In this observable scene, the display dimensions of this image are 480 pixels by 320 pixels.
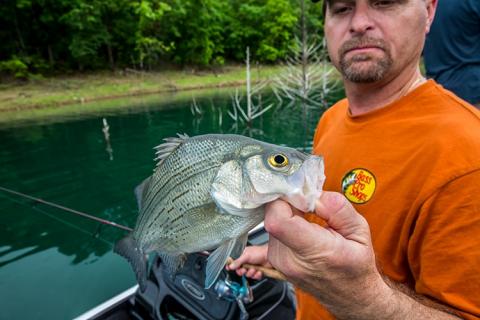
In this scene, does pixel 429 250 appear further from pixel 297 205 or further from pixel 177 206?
pixel 177 206

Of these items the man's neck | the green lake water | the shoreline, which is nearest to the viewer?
the man's neck

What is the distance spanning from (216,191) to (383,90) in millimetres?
1149

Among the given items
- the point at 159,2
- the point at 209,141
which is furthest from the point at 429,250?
the point at 159,2

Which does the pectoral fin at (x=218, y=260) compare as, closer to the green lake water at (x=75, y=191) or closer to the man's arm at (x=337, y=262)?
the man's arm at (x=337, y=262)

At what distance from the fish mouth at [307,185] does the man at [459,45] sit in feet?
9.48

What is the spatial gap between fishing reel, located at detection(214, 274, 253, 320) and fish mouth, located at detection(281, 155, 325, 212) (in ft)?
5.71

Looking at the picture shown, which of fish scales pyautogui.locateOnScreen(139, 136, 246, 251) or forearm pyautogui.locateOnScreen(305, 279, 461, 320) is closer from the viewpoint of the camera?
forearm pyautogui.locateOnScreen(305, 279, 461, 320)

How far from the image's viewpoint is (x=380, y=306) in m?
1.32

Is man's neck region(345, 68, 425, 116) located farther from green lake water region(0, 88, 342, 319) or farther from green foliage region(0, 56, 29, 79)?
green foliage region(0, 56, 29, 79)

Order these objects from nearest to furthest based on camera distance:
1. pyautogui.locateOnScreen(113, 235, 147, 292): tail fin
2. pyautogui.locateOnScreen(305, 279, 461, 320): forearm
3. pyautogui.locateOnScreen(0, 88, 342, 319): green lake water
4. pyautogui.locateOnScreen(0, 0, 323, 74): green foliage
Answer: pyautogui.locateOnScreen(305, 279, 461, 320): forearm, pyautogui.locateOnScreen(113, 235, 147, 292): tail fin, pyautogui.locateOnScreen(0, 88, 342, 319): green lake water, pyautogui.locateOnScreen(0, 0, 323, 74): green foliage

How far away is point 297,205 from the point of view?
125 cm

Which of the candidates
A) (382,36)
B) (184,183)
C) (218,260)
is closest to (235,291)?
(218,260)

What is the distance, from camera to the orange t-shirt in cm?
135

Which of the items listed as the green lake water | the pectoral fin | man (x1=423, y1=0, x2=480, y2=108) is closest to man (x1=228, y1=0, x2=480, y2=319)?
the pectoral fin
